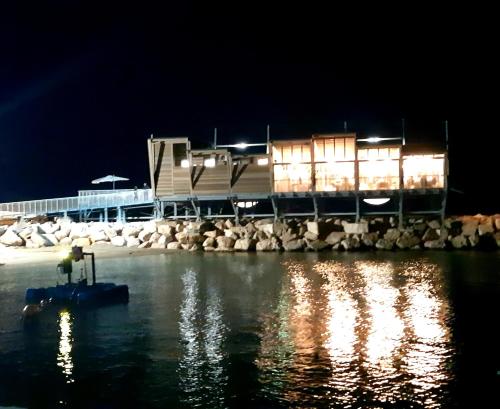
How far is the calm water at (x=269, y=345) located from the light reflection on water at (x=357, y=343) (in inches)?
1.4

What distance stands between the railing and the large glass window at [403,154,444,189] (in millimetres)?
20090

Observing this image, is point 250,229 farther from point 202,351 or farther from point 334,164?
point 202,351

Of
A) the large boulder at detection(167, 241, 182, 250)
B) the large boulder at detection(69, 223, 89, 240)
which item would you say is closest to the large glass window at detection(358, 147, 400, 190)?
the large boulder at detection(167, 241, 182, 250)

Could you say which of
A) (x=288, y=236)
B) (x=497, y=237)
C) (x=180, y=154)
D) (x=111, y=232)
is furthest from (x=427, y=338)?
(x=111, y=232)

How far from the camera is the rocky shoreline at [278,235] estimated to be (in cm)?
3578

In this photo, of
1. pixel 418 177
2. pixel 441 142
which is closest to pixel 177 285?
pixel 418 177

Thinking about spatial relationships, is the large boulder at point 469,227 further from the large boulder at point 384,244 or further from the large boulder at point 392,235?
the large boulder at point 384,244

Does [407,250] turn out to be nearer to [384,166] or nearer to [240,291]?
[384,166]

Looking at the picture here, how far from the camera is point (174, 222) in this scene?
41844mm

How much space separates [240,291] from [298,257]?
37.3ft

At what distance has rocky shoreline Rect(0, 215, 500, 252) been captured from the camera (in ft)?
117

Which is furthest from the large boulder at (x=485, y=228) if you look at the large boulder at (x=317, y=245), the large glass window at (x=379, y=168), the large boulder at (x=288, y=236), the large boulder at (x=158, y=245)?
the large boulder at (x=158, y=245)

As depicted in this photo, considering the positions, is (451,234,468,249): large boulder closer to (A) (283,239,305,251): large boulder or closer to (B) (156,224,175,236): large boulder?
(A) (283,239,305,251): large boulder

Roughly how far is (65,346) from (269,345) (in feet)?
16.4
